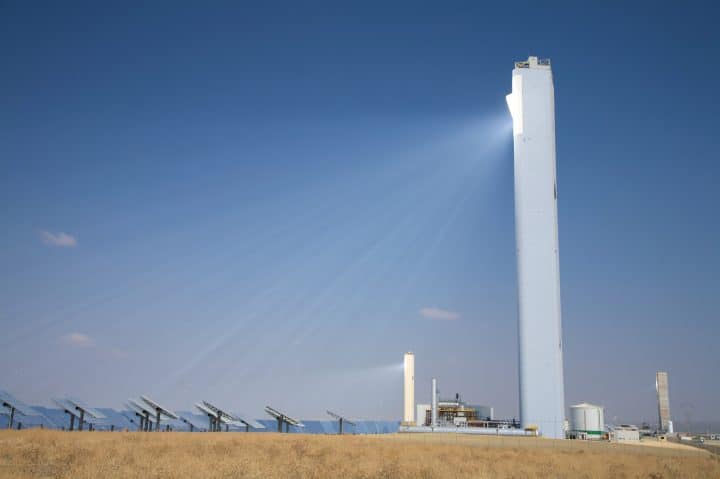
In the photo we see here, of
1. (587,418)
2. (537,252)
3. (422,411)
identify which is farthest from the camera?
(422,411)

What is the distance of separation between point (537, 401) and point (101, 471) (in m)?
52.3

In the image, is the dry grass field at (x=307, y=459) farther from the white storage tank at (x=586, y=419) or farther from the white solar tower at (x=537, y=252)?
the white storage tank at (x=586, y=419)

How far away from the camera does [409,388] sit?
103m

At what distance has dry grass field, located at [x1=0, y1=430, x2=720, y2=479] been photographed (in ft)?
85.4

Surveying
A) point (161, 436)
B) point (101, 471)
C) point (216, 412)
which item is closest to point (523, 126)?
point (216, 412)

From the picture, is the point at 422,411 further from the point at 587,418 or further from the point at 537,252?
the point at 537,252

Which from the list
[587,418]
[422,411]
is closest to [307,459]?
[587,418]

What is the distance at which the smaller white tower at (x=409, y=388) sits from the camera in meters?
102

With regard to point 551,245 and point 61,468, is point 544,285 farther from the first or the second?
point 61,468

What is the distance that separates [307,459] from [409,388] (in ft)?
240

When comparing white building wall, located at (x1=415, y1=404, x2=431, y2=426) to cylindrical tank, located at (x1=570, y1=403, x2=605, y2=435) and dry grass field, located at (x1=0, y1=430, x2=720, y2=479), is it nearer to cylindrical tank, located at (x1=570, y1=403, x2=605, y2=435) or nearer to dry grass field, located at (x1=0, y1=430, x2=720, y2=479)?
cylindrical tank, located at (x1=570, y1=403, x2=605, y2=435)

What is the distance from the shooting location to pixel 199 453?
32.5 meters

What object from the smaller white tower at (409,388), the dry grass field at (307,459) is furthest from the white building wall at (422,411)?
the dry grass field at (307,459)

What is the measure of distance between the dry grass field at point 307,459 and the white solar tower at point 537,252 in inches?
863
